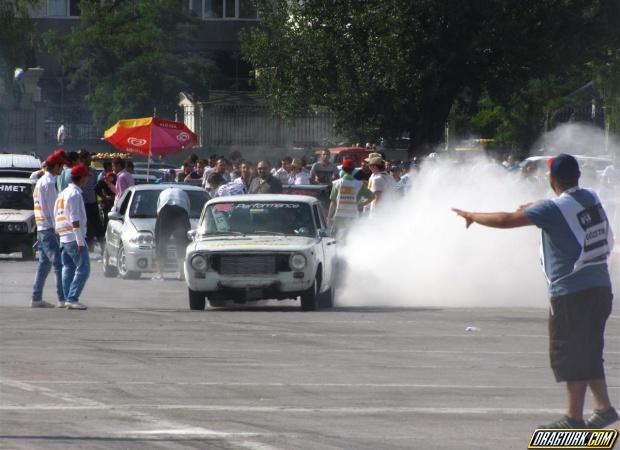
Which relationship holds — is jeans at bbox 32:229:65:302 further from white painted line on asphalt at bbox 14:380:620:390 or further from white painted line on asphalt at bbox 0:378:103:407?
white painted line on asphalt at bbox 14:380:620:390

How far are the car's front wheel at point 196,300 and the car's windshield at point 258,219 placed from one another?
0.91 meters

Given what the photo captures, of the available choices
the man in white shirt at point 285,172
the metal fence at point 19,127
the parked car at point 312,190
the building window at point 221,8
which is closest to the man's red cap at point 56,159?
the parked car at point 312,190

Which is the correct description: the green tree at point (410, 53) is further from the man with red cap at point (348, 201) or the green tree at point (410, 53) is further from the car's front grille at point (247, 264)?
the car's front grille at point (247, 264)

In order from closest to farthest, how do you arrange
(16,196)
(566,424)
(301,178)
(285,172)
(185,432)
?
(566,424) → (185,432) → (301,178) → (16,196) → (285,172)

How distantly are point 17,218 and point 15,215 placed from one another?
24 centimetres

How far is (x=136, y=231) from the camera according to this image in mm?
22797

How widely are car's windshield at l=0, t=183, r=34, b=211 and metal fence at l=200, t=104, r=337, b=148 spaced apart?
26.1 meters

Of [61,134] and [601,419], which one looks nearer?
[601,419]

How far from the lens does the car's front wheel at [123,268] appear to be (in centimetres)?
2298

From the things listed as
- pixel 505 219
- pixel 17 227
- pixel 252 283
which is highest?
pixel 505 219

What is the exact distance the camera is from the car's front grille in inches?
673

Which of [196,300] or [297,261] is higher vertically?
[297,261]

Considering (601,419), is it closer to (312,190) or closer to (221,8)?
(312,190)

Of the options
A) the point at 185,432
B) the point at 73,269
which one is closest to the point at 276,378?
the point at 185,432
